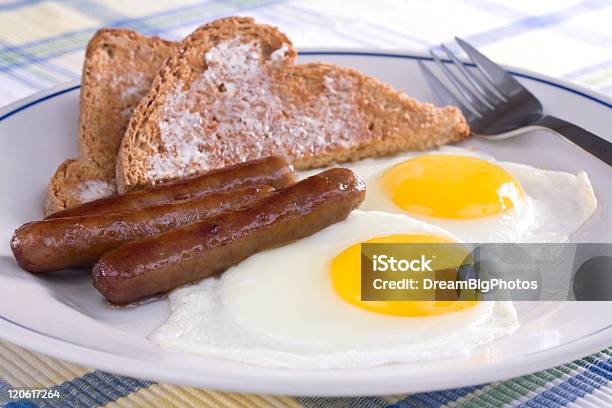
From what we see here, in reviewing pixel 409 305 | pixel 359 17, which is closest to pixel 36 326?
pixel 409 305

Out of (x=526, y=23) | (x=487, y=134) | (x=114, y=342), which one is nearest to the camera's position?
(x=114, y=342)

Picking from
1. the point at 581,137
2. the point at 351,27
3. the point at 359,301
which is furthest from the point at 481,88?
the point at 359,301

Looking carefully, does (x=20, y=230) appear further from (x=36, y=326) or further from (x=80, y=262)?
(x=36, y=326)

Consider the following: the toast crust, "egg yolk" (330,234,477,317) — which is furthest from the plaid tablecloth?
"egg yolk" (330,234,477,317)

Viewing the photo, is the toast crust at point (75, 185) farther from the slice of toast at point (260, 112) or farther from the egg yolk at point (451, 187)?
the egg yolk at point (451, 187)

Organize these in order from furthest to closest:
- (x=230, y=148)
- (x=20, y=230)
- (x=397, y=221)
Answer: (x=230, y=148), (x=397, y=221), (x=20, y=230)

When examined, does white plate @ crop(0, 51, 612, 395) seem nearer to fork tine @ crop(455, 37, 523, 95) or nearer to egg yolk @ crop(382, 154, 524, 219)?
fork tine @ crop(455, 37, 523, 95)
